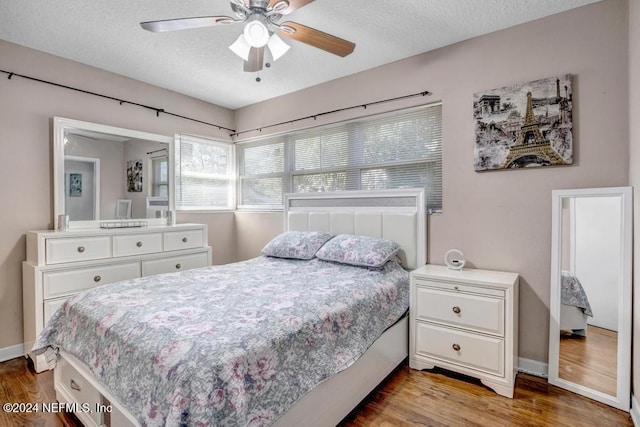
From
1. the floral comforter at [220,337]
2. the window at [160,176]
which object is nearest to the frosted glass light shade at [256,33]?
the floral comforter at [220,337]

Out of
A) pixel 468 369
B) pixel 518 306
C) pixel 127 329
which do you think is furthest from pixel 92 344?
pixel 518 306

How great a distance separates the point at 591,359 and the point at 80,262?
12.4 feet

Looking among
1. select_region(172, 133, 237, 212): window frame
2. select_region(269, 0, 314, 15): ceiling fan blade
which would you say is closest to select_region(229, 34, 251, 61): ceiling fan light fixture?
select_region(269, 0, 314, 15): ceiling fan blade

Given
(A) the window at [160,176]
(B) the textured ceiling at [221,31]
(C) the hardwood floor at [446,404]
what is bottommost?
(C) the hardwood floor at [446,404]

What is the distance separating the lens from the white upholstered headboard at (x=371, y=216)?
2770mm

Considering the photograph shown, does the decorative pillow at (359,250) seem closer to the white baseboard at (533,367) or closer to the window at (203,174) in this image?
the white baseboard at (533,367)

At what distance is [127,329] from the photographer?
1399mm

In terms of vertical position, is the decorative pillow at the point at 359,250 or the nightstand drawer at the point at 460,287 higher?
the decorative pillow at the point at 359,250

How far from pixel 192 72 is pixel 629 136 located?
3.55 m

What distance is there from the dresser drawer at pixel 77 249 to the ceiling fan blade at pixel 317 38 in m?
2.28

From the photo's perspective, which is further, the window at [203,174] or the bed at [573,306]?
the window at [203,174]

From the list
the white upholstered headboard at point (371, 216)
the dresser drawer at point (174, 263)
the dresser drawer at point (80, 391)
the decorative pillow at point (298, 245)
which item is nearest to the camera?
the dresser drawer at point (80, 391)

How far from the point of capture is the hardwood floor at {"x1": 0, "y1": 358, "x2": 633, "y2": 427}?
178cm

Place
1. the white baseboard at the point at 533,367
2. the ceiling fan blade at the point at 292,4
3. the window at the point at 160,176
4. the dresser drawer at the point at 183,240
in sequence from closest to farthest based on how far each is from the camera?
1. the ceiling fan blade at the point at 292,4
2. the white baseboard at the point at 533,367
3. the dresser drawer at the point at 183,240
4. the window at the point at 160,176
